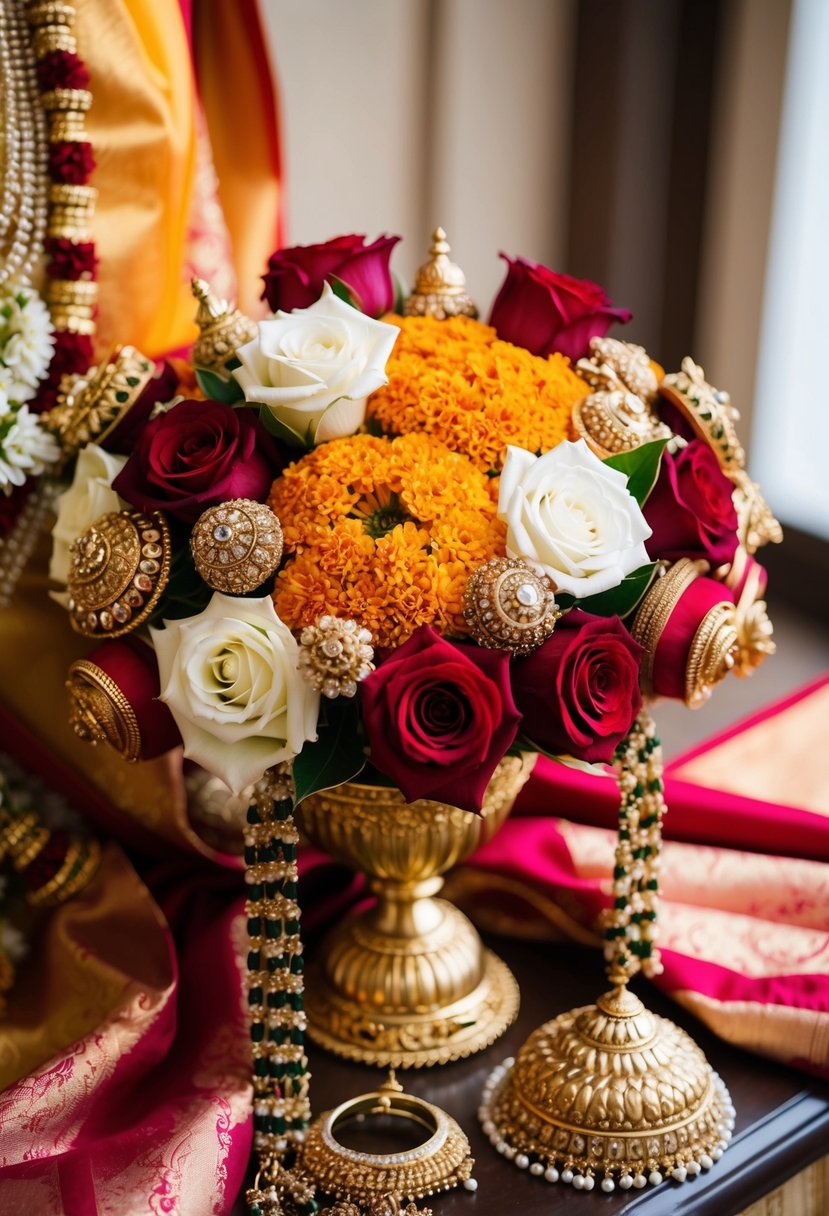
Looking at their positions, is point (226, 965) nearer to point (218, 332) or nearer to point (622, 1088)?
point (622, 1088)

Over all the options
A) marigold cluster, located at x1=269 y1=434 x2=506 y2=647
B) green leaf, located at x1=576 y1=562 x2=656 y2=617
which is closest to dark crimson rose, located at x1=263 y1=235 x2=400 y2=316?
marigold cluster, located at x1=269 y1=434 x2=506 y2=647

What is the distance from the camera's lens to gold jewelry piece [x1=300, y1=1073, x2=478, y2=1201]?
1.90 feet

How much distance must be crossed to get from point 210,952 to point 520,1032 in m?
0.18

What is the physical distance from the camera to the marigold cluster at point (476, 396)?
23.6 inches

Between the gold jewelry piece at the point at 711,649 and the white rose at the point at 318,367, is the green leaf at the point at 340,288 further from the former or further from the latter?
the gold jewelry piece at the point at 711,649

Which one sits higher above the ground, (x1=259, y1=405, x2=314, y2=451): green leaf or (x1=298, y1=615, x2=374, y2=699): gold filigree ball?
(x1=259, y1=405, x2=314, y2=451): green leaf

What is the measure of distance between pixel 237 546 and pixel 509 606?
4.8 inches

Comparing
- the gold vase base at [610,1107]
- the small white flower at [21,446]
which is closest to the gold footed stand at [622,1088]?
the gold vase base at [610,1107]

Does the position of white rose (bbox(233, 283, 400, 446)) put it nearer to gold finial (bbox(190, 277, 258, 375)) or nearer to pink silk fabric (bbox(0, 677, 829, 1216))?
gold finial (bbox(190, 277, 258, 375))

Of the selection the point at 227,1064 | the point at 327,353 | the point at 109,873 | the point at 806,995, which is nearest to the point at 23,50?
the point at 327,353

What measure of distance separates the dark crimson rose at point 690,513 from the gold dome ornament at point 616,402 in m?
0.02

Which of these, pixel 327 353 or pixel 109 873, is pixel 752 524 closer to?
pixel 327 353

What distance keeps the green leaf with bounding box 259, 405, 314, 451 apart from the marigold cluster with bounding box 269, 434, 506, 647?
0.04 ft

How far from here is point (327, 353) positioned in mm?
580
